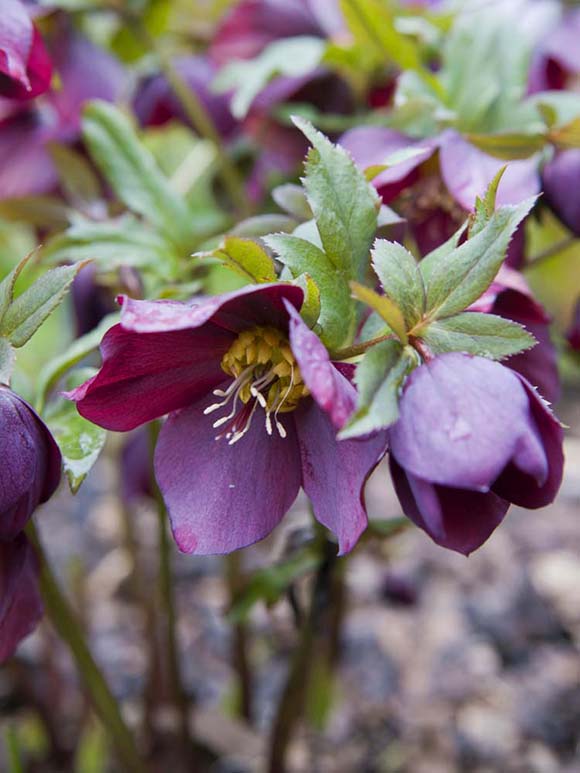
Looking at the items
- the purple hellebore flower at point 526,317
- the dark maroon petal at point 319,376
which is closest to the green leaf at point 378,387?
the dark maroon petal at point 319,376

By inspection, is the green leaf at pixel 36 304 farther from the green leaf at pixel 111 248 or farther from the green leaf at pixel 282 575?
the green leaf at pixel 282 575

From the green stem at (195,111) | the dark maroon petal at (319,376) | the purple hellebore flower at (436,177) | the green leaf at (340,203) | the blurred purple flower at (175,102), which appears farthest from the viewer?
the blurred purple flower at (175,102)

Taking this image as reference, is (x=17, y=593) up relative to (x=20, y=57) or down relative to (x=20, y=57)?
down

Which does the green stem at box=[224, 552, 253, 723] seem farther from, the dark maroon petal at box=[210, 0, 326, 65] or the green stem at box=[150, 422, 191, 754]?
the dark maroon petal at box=[210, 0, 326, 65]

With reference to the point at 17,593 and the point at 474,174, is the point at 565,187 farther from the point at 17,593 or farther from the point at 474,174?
the point at 17,593

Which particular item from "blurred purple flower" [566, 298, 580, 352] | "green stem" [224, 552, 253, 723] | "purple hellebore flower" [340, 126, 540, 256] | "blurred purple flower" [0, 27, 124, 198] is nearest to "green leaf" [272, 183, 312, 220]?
"purple hellebore flower" [340, 126, 540, 256]

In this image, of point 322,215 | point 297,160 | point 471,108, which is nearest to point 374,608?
point 297,160

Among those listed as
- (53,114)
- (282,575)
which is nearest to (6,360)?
(282,575)
